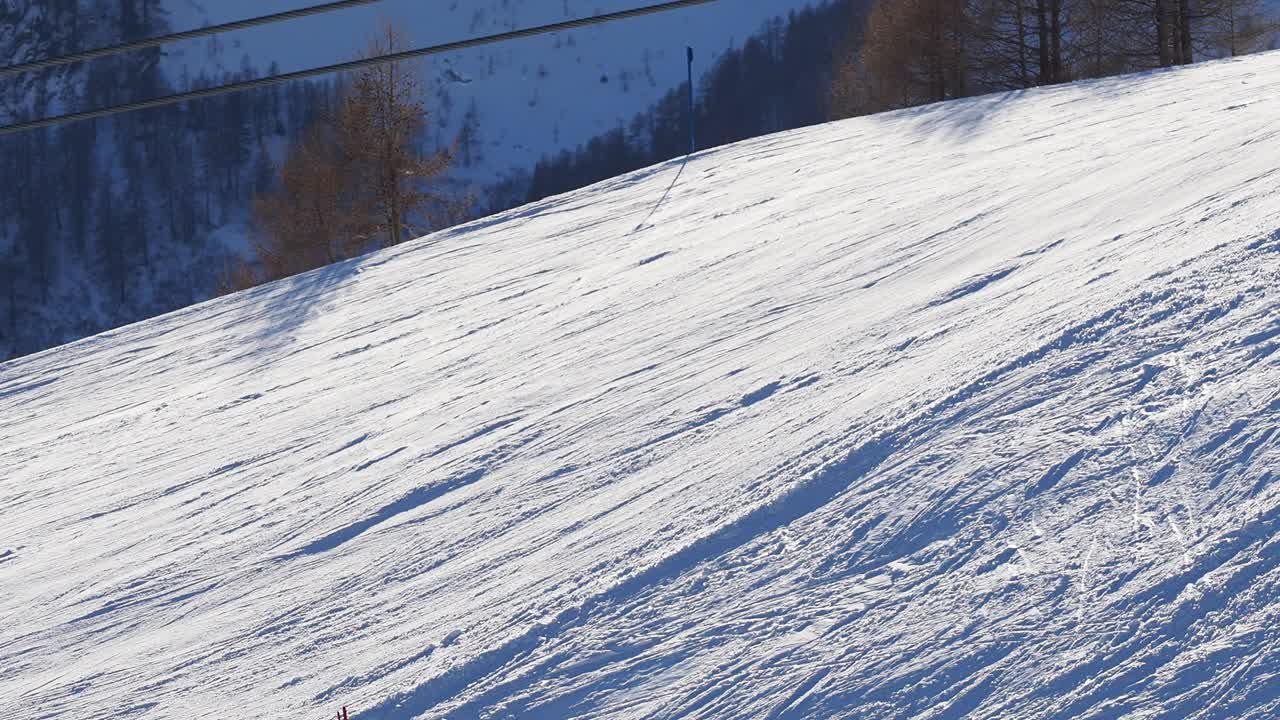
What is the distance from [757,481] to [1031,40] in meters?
23.0

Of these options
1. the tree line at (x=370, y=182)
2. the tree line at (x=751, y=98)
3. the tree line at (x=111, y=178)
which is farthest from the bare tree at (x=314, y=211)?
the tree line at (x=111, y=178)

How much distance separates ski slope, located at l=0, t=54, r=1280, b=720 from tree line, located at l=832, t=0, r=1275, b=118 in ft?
37.5

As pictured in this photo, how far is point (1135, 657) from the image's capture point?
15.0 feet

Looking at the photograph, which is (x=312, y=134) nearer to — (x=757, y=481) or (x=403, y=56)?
(x=403, y=56)

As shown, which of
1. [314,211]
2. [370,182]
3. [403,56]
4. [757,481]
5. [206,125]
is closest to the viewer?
[757,481]

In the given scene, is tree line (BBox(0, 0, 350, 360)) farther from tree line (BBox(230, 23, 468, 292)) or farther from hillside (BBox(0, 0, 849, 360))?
tree line (BBox(230, 23, 468, 292))

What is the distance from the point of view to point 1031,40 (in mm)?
26531

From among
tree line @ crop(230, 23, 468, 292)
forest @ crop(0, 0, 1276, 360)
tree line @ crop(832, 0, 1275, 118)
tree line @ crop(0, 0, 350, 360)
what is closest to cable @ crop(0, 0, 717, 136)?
tree line @ crop(230, 23, 468, 292)

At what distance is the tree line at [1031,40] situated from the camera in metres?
22.7

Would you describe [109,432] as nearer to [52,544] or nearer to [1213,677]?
[52,544]

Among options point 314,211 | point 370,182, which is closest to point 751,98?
point 314,211

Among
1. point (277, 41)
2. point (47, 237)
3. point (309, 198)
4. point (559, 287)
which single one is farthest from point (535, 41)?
point (559, 287)

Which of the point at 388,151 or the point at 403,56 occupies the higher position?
the point at 388,151

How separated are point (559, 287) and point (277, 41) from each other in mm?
168474
